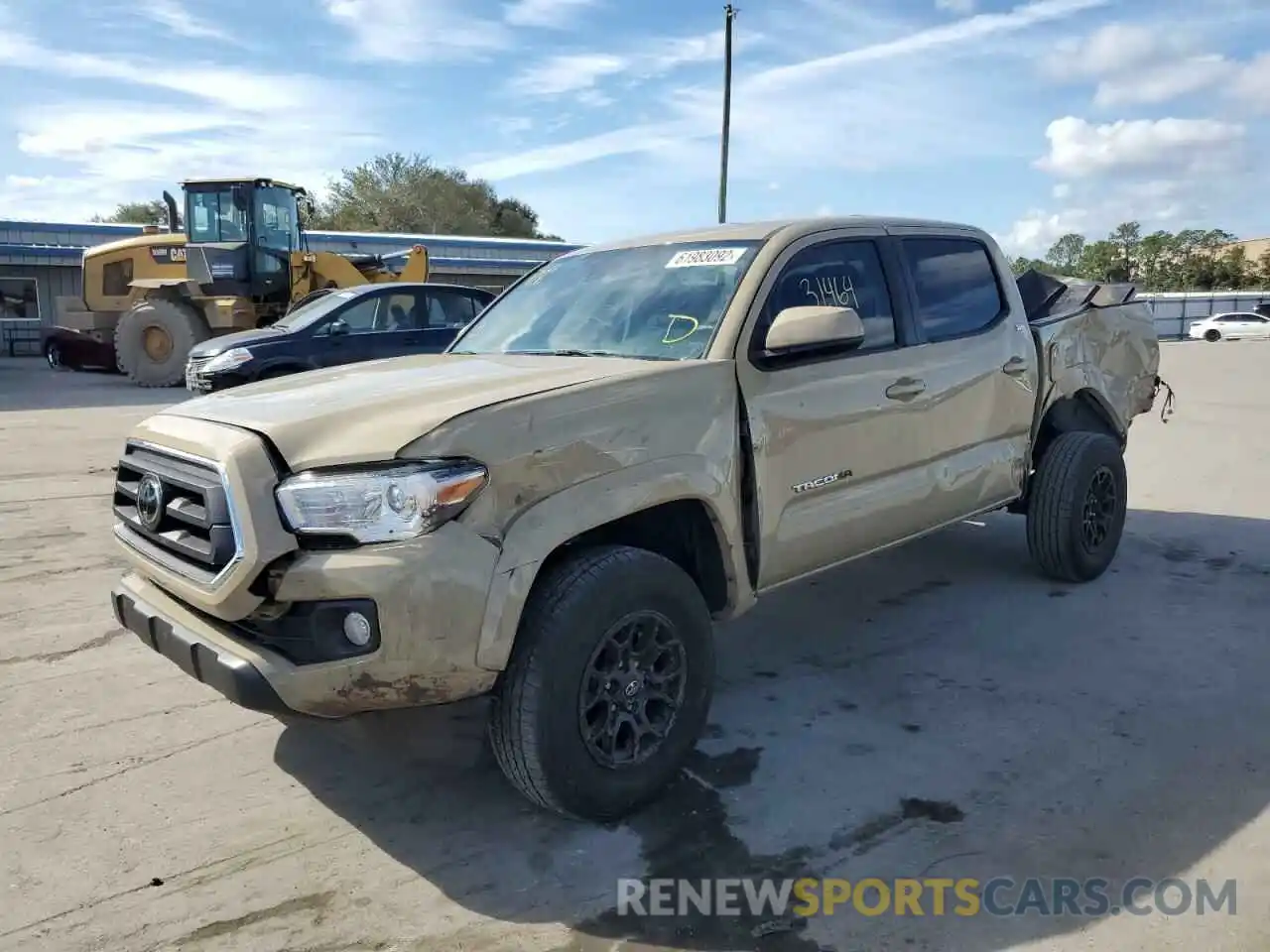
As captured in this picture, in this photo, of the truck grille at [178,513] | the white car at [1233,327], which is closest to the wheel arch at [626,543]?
the truck grille at [178,513]

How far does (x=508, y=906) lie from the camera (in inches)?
105

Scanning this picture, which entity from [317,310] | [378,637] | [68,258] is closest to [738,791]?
[378,637]

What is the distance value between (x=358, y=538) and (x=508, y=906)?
1081mm

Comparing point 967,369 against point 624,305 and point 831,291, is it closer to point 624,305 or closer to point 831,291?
point 831,291

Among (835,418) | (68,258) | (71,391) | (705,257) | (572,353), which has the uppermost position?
(68,258)

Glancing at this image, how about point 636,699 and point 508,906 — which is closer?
point 508,906

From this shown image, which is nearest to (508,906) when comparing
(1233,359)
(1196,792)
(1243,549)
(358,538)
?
(358,538)

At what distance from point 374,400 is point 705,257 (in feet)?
5.02

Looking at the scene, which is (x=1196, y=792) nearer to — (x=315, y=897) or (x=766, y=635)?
(x=766, y=635)

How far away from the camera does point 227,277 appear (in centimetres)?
1709

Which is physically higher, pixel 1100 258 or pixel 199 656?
pixel 1100 258

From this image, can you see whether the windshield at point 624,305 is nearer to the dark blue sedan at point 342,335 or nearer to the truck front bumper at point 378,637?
the truck front bumper at point 378,637

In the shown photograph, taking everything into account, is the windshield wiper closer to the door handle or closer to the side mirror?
the side mirror

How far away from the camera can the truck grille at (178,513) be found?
2789 mm
